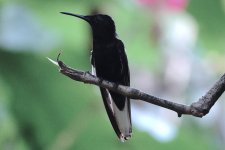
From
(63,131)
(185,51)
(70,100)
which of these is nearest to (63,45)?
(70,100)

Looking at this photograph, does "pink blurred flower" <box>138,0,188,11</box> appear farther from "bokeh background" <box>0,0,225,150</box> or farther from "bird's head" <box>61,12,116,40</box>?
"bird's head" <box>61,12,116,40</box>

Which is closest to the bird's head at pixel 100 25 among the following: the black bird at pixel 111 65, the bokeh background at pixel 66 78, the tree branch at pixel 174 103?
the black bird at pixel 111 65

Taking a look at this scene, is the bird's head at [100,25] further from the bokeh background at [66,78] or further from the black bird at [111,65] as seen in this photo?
the bokeh background at [66,78]

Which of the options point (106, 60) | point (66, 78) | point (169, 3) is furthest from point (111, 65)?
point (169, 3)

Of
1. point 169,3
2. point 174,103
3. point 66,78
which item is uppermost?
point 174,103

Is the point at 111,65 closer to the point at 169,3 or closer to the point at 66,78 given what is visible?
the point at 66,78

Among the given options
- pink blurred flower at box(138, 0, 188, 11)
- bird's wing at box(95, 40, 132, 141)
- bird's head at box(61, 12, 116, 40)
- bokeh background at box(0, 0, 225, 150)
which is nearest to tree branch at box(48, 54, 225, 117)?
bird's wing at box(95, 40, 132, 141)

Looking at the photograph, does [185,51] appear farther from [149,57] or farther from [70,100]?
[70,100]
